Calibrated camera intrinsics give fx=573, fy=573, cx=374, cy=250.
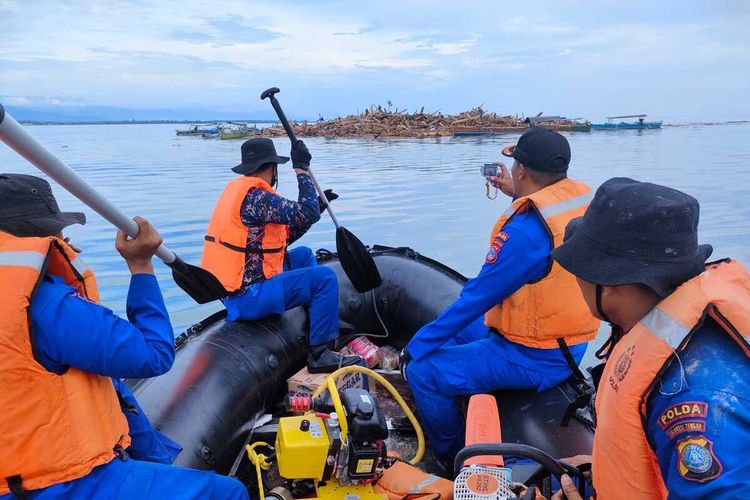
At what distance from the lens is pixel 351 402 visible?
7.59ft

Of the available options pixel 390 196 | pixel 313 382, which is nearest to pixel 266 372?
pixel 313 382

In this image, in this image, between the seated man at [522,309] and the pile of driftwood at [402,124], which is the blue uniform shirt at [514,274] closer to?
the seated man at [522,309]

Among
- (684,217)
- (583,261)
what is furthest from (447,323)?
(684,217)

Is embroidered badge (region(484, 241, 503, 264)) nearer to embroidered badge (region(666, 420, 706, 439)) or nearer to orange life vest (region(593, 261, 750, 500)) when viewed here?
orange life vest (region(593, 261, 750, 500))

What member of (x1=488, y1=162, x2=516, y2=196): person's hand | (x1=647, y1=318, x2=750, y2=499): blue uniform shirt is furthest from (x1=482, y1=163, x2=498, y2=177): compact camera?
(x1=647, y1=318, x2=750, y2=499): blue uniform shirt

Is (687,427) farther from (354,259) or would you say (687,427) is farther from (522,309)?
(354,259)

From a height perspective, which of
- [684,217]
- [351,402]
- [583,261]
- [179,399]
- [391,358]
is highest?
[684,217]

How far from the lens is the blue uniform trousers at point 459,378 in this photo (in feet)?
9.30

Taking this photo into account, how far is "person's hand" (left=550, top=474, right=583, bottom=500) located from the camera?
1686 mm

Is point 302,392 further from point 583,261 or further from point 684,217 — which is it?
point 684,217

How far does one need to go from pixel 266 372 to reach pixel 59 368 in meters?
2.04

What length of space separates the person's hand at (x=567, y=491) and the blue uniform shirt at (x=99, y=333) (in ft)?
4.18

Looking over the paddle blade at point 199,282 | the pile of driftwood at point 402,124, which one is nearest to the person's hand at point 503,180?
the paddle blade at point 199,282

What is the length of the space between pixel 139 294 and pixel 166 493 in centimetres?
61
